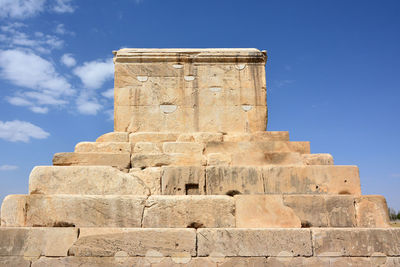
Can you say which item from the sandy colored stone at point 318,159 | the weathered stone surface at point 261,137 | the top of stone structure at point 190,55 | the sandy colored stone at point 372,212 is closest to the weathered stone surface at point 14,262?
the weathered stone surface at point 261,137

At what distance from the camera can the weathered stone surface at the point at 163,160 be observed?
17.0 feet

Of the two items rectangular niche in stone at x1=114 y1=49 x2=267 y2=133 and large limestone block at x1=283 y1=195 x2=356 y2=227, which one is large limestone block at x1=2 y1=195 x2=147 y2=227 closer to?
rectangular niche in stone at x1=114 y1=49 x2=267 y2=133

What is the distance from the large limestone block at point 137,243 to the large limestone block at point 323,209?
1517mm

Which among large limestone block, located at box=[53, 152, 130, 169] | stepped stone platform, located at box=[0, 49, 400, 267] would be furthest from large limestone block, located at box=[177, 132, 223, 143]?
large limestone block, located at box=[53, 152, 130, 169]

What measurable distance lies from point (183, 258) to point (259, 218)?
1179mm

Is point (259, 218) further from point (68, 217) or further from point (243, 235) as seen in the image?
point (68, 217)

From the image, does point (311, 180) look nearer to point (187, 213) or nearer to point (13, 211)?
point (187, 213)

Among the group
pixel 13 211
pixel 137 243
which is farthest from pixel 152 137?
pixel 13 211

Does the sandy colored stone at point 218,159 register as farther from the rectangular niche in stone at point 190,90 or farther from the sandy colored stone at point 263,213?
the rectangular niche in stone at point 190,90

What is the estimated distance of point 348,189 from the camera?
4945 mm

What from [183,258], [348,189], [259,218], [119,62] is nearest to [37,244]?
[183,258]

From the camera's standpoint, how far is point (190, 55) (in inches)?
253

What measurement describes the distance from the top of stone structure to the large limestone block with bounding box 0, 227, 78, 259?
133 inches

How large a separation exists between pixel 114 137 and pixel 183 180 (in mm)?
1615
